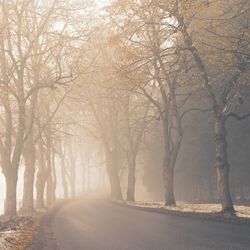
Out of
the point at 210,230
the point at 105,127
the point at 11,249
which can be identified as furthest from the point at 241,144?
the point at 11,249

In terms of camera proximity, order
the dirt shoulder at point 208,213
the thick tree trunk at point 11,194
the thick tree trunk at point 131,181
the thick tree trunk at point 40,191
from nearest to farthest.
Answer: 1. the dirt shoulder at point 208,213
2. the thick tree trunk at point 11,194
3. the thick tree trunk at point 40,191
4. the thick tree trunk at point 131,181

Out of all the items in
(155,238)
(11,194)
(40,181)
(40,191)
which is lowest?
(155,238)

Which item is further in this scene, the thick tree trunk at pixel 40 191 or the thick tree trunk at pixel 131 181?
the thick tree trunk at pixel 131 181

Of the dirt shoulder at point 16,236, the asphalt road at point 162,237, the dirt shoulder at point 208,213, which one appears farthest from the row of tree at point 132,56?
the dirt shoulder at point 16,236

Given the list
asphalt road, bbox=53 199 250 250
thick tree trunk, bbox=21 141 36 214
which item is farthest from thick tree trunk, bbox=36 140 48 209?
asphalt road, bbox=53 199 250 250

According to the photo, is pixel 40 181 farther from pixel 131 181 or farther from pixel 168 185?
pixel 168 185

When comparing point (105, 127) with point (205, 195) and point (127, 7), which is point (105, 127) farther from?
point (127, 7)

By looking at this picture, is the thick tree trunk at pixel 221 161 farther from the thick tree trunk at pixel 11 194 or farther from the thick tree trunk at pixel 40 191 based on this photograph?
the thick tree trunk at pixel 40 191

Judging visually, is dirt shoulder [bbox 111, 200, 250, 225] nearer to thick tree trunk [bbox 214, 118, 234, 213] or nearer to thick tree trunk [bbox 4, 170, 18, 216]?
thick tree trunk [bbox 214, 118, 234, 213]

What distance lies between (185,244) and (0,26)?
14.7m

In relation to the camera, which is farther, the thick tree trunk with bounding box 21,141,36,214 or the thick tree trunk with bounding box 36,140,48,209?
the thick tree trunk with bounding box 36,140,48,209

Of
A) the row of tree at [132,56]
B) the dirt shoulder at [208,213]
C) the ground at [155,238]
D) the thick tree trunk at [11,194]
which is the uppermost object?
the row of tree at [132,56]

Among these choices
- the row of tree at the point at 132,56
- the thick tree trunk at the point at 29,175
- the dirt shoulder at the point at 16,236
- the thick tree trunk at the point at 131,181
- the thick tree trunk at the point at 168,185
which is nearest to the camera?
the dirt shoulder at the point at 16,236

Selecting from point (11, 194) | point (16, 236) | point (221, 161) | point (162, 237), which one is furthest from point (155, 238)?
point (11, 194)
